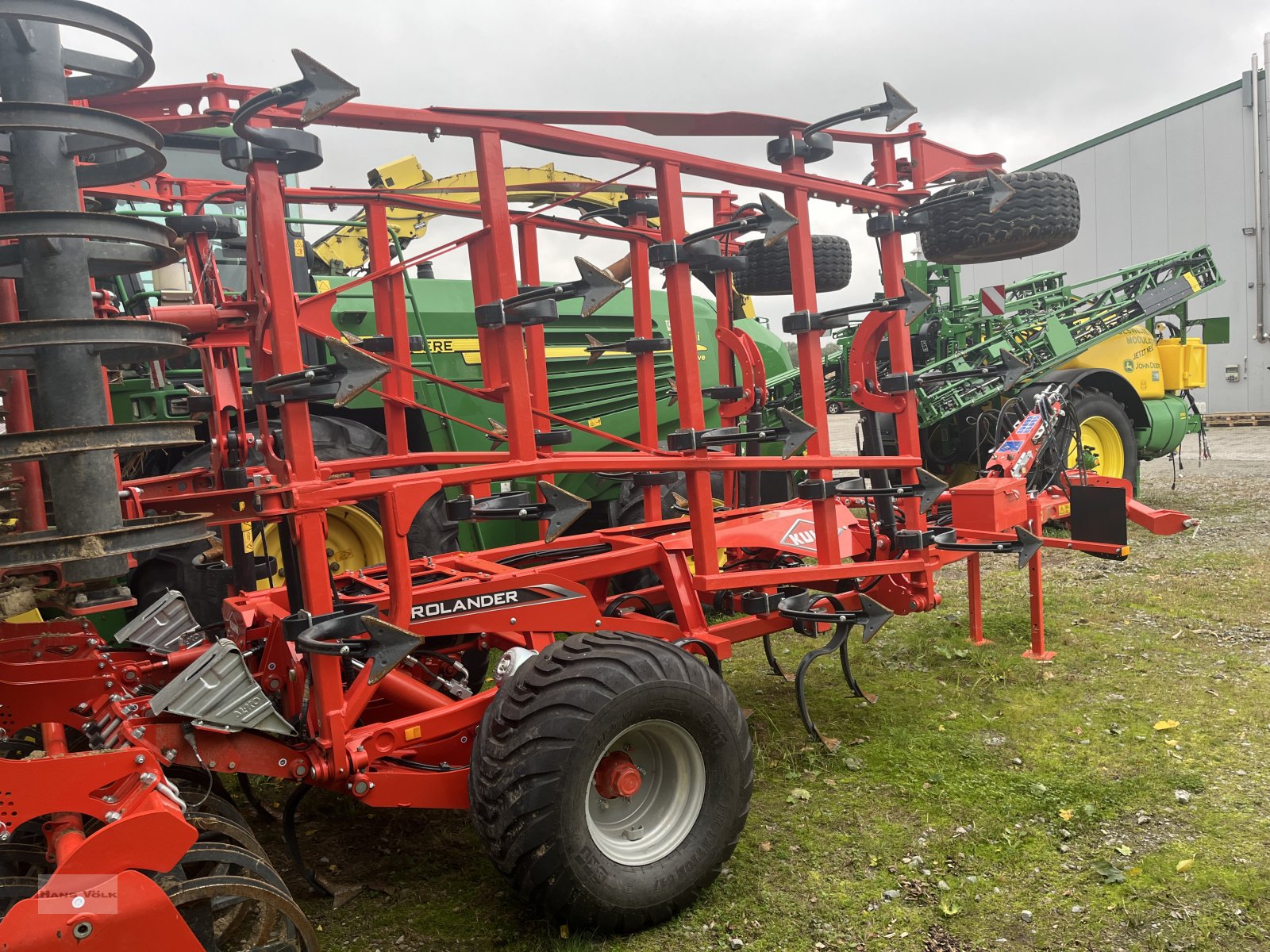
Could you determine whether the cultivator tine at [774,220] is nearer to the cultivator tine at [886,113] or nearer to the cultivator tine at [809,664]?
the cultivator tine at [886,113]

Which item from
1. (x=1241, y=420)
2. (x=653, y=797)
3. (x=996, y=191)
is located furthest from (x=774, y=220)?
(x=1241, y=420)

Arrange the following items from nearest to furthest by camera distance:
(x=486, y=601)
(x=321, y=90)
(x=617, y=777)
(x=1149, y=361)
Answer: (x=321, y=90) → (x=617, y=777) → (x=486, y=601) → (x=1149, y=361)

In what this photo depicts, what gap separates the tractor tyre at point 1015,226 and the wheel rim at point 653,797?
334 cm

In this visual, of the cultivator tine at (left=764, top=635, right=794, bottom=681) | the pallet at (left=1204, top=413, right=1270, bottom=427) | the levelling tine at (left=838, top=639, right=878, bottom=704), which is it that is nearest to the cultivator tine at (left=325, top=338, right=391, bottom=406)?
the levelling tine at (left=838, top=639, right=878, bottom=704)

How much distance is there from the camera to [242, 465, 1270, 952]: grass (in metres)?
2.88

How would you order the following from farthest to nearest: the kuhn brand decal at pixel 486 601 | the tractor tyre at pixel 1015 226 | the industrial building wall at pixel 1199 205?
the industrial building wall at pixel 1199 205 → the tractor tyre at pixel 1015 226 → the kuhn brand decal at pixel 486 601

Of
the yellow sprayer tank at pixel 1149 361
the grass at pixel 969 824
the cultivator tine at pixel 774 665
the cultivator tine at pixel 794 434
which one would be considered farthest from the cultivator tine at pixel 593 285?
the yellow sprayer tank at pixel 1149 361

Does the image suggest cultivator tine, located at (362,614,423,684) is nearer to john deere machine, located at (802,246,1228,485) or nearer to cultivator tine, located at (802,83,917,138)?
cultivator tine, located at (802,83,917,138)

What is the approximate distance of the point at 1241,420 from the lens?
1914 centimetres

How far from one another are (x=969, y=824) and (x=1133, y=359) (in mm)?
7492

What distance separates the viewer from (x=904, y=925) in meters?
2.89

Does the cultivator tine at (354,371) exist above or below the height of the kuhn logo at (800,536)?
above

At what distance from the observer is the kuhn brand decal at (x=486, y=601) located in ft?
10.4

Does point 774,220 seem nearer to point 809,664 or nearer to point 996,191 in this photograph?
point 996,191
